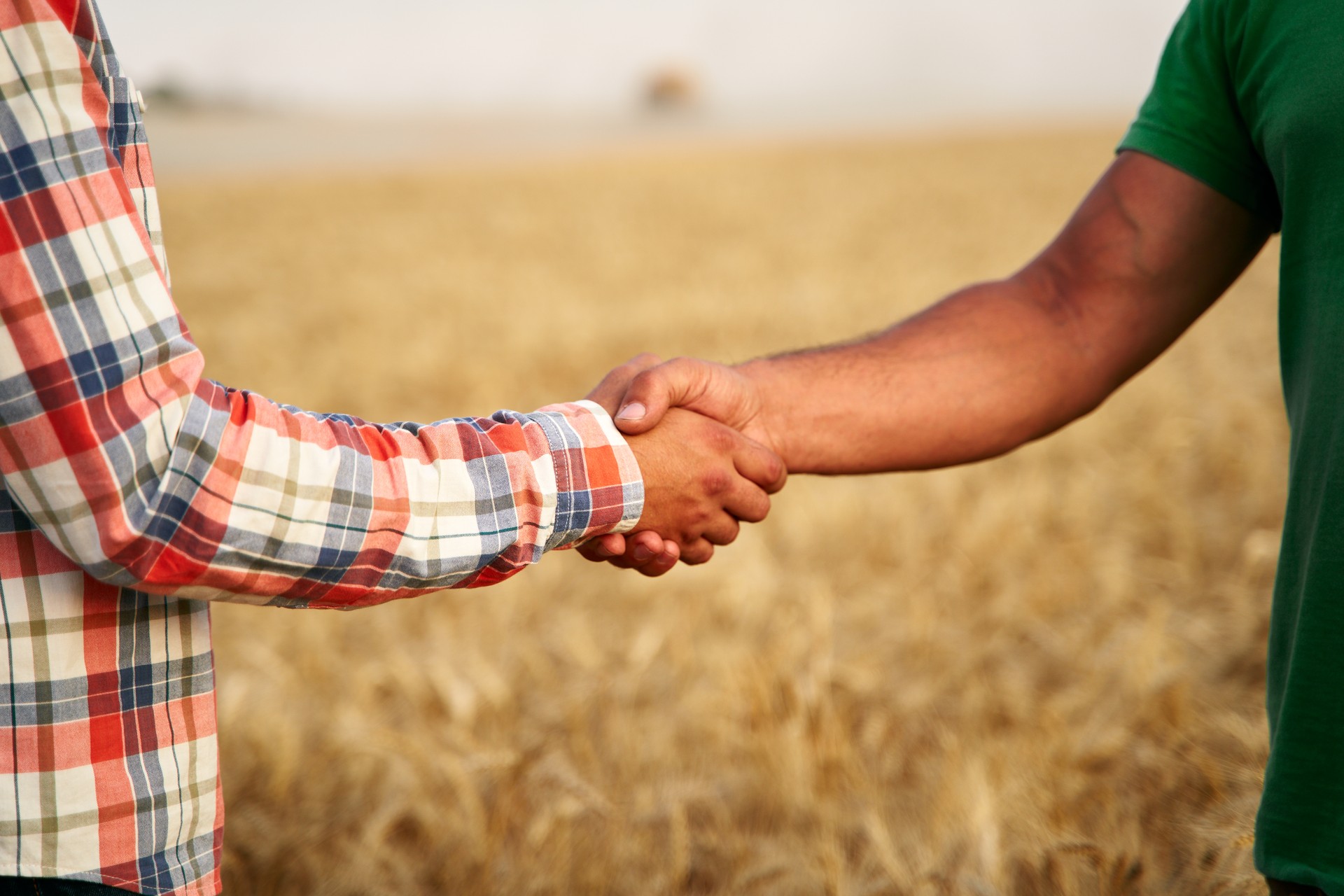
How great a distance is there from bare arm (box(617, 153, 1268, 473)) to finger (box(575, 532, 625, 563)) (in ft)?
0.66

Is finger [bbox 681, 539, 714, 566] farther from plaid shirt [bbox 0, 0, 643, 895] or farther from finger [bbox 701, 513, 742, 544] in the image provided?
plaid shirt [bbox 0, 0, 643, 895]

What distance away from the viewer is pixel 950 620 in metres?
3.32

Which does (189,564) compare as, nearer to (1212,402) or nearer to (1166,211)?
(1166,211)

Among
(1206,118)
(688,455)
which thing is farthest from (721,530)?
(1206,118)

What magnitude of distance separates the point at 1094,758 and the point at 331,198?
65.1ft

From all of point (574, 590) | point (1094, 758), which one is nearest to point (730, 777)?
point (1094, 758)

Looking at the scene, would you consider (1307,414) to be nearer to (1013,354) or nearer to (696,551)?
(1013,354)

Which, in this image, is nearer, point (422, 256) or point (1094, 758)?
point (1094, 758)

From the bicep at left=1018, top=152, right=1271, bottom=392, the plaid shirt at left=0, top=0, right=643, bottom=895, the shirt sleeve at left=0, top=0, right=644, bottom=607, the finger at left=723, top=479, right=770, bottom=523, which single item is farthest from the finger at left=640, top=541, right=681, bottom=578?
the bicep at left=1018, top=152, right=1271, bottom=392

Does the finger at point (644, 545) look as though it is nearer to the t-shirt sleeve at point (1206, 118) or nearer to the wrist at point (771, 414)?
the wrist at point (771, 414)

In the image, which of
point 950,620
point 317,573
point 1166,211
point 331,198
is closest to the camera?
point 317,573

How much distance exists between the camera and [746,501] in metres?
1.62

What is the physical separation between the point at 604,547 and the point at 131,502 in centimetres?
68

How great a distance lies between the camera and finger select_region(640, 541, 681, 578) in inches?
59.7
